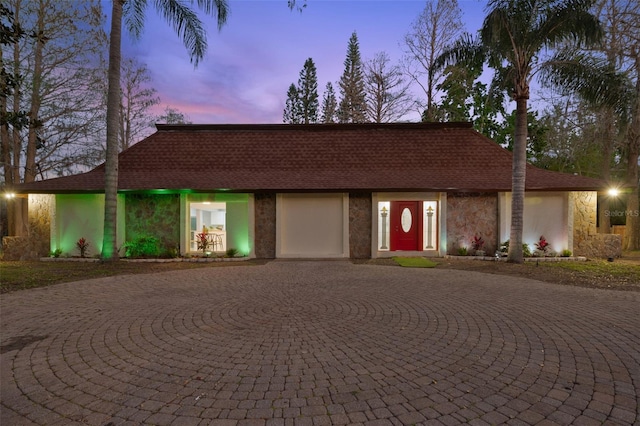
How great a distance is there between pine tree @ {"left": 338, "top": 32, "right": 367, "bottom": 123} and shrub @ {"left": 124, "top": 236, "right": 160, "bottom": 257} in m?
20.1

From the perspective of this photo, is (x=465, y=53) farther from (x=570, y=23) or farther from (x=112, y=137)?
(x=112, y=137)

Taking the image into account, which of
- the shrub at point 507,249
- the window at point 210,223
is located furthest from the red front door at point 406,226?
the window at point 210,223

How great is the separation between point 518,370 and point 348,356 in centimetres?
186

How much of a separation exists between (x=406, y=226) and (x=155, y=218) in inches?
428

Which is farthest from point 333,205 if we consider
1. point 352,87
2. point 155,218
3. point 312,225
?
point 352,87

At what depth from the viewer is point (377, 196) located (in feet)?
41.1

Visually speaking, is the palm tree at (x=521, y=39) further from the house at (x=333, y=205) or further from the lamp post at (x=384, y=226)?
the lamp post at (x=384, y=226)

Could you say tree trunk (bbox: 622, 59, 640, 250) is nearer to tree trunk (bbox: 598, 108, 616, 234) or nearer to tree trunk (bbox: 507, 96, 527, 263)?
tree trunk (bbox: 598, 108, 616, 234)

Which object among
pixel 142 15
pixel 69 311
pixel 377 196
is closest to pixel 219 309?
pixel 69 311

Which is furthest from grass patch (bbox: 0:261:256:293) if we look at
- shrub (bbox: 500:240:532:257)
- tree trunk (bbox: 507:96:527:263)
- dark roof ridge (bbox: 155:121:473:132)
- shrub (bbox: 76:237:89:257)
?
shrub (bbox: 500:240:532:257)

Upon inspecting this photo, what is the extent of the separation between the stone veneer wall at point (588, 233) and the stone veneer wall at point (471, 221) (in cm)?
306

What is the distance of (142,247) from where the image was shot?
40.4ft

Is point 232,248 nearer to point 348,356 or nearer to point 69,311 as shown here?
point 69,311

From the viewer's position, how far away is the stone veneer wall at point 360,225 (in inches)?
500
